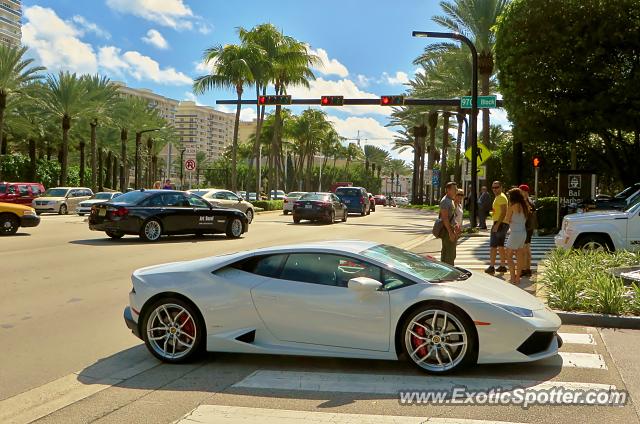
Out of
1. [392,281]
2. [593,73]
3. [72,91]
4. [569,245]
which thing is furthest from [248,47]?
[392,281]

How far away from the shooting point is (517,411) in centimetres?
495

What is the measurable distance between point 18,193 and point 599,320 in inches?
1449

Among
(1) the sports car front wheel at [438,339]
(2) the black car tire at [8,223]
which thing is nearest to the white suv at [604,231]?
(1) the sports car front wheel at [438,339]

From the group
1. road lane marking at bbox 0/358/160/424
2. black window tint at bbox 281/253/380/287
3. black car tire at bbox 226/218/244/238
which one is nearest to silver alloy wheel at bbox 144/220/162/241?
black car tire at bbox 226/218/244/238

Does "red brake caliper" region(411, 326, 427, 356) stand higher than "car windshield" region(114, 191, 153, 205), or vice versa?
"car windshield" region(114, 191, 153, 205)

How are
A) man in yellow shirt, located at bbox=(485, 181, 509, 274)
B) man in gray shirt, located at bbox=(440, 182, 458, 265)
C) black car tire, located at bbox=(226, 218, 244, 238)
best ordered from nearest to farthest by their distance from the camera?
1. man in gray shirt, located at bbox=(440, 182, 458, 265)
2. man in yellow shirt, located at bbox=(485, 181, 509, 274)
3. black car tire, located at bbox=(226, 218, 244, 238)

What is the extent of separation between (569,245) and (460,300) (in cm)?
881

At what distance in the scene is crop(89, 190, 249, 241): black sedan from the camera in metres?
18.3

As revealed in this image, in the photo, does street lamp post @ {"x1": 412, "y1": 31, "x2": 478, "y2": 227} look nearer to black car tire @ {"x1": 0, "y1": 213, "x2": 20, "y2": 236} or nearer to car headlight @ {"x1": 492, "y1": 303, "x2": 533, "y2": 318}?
black car tire @ {"x1": 0, "y1": 213, "x2": 20, "y2": 236}

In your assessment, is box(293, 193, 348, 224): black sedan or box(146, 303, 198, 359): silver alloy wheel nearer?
box(146, 303, 198, 359): silver alloy wheel

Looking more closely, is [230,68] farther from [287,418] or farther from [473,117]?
[287,418]

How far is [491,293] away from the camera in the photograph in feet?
20.1
